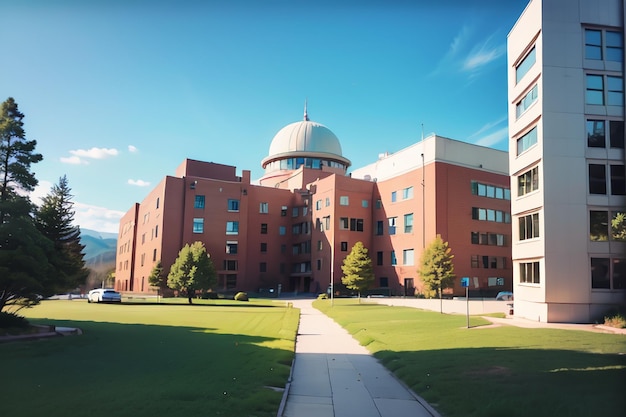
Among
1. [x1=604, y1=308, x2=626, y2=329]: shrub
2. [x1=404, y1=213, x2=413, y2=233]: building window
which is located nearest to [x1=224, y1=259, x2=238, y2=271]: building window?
[x1=404, y1=213, x2=413, y2=233]: building window

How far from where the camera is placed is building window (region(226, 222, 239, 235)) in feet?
225

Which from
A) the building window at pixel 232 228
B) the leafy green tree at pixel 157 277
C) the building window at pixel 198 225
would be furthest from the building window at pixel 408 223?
the leafy green tree at pixel 157 277

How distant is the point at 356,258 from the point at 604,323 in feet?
91.6

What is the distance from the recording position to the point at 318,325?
90.5 ft

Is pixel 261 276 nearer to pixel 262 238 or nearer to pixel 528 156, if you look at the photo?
pixel 262 238

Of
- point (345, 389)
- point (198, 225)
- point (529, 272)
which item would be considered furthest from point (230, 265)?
point (345, 389)

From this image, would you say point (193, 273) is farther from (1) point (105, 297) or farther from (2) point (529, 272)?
(2) point (529, 272)

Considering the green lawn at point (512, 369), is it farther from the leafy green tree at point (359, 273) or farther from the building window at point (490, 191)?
the building window at point (490, 191)

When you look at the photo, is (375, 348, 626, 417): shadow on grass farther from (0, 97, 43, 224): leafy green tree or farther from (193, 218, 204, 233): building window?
(193, 218, 204, 233): building window

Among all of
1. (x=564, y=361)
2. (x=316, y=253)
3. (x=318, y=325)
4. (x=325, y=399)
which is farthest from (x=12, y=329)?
(x=316, y=253)

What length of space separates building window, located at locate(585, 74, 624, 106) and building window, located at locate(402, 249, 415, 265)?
3282 cm

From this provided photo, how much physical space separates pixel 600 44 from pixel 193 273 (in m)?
38.2

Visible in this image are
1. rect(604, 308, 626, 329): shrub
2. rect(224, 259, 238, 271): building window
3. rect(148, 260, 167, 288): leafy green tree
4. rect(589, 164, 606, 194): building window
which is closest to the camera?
rect(604, 308, 626, 329): shrub

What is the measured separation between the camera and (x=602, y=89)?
2500 centimetres
